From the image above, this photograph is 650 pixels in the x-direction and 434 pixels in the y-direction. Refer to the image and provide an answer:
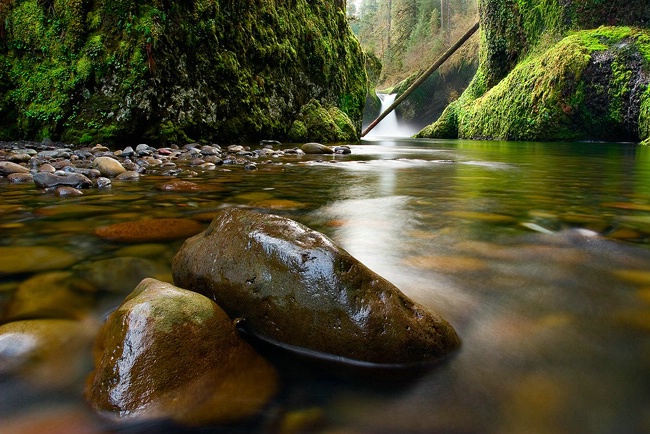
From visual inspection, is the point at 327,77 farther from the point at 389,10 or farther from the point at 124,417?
the point at 389,10

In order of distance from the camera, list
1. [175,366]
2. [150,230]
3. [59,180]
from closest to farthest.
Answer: [175,366], [150,230], [59,180]

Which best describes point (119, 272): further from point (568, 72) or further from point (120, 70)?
point (568, 72)

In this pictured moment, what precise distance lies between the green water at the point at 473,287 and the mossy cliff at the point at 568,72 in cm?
1151

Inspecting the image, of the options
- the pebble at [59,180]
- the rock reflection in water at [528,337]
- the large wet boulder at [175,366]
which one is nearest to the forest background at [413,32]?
the pebble at [59,180]

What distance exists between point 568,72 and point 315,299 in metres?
16.0

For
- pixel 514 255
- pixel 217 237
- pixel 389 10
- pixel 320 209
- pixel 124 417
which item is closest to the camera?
pixel 124 417

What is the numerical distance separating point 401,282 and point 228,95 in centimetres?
878

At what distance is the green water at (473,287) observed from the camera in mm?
844

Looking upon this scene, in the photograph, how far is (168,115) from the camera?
8047 mm

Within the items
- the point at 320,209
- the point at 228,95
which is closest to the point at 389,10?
the point at 228,95

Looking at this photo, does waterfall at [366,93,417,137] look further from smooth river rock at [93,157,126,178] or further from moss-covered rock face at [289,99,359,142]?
smooth river rock at [93,157,126,178]

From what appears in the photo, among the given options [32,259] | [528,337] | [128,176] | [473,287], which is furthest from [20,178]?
[528,337]

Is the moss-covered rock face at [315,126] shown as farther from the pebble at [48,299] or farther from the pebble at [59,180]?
the pebble at [48,299]

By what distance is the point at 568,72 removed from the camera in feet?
44.9
